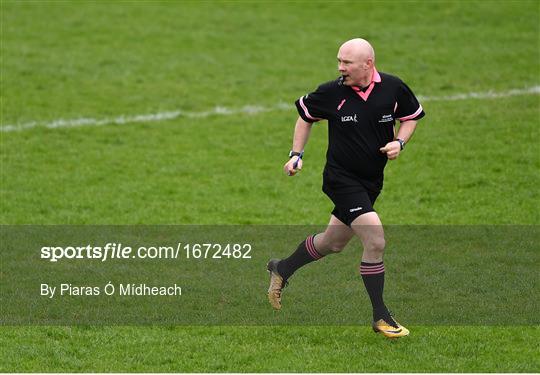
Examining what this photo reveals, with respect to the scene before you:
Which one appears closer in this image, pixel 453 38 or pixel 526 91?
pixel 526 91

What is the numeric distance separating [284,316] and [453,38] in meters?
16.0

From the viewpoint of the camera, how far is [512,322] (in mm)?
10844

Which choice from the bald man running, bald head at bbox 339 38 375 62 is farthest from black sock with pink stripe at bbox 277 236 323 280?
bald head at bbox 339 38 375 62

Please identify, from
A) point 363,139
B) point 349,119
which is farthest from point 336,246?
point 349,119

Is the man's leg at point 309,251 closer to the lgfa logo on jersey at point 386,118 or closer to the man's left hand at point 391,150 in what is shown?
the man's left hand at point 391,150

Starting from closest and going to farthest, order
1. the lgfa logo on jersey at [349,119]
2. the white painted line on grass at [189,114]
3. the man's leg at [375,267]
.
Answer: the man's leg at [375,267], the lgfa logo on jersey at [349,119], the white painted line on grass at [189,114]

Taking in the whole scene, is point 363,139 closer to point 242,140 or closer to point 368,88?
point 368,88

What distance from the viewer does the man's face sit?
10.1m

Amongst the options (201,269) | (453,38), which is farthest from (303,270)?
(453,38)

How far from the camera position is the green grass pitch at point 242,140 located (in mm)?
10039

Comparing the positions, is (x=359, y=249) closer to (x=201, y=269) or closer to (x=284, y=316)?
(x=201, y=269)

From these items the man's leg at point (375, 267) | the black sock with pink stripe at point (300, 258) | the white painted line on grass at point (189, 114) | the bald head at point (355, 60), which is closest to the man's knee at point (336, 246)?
the black sock with pink stripe at point (300, 258)

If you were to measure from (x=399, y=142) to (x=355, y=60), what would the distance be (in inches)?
35.0

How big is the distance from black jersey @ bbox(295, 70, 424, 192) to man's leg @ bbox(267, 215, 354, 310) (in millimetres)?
464
